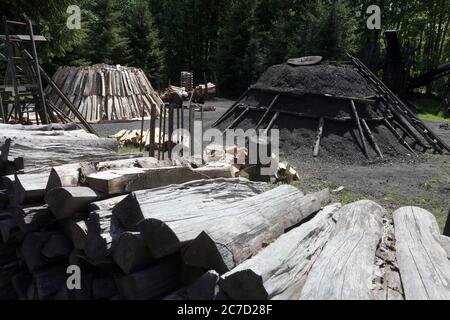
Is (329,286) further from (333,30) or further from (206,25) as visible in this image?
(206,25)

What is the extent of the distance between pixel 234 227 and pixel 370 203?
1.96 m

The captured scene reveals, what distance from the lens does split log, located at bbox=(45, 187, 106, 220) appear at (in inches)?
138

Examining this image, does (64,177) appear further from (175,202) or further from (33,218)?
(175,202)

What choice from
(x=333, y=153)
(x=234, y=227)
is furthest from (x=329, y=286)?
(x=333, y=153)

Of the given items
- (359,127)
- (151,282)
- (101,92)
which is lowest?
(151,282)

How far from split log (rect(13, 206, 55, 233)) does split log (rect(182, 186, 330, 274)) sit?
1.76 meters

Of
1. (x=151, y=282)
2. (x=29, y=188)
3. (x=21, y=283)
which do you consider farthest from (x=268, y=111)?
(x=151, y=282)

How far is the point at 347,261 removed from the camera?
9.05ft

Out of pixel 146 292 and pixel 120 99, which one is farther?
pixel 120 99

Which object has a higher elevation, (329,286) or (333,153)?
(329,286)

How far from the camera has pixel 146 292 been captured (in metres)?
2.96

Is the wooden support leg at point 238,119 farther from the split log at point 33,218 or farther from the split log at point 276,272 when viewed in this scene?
the split log at point 276,272

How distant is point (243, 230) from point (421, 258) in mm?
1289

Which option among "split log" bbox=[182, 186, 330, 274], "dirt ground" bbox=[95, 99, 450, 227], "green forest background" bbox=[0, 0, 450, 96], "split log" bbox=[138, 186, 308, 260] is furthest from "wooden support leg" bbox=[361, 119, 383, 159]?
"green forest background" bbox=[0, 0, 450, 96]
